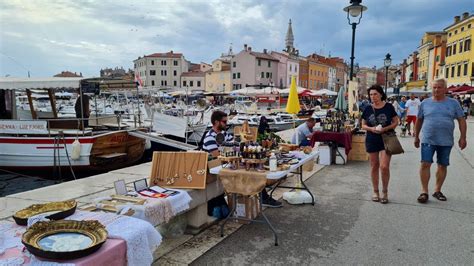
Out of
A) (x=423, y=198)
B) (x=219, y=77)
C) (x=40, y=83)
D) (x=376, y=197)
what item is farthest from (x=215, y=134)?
(x=219, y=77)

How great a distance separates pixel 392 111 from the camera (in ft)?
18.6

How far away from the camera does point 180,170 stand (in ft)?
14.2

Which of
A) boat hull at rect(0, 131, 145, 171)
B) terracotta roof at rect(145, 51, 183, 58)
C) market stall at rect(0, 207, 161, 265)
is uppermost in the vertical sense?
terracotta roof at rect(145, 51, 183, 58)

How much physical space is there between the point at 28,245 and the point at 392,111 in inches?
208

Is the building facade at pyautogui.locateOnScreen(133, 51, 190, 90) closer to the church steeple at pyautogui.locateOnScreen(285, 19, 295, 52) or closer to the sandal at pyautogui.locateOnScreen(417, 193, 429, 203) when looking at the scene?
the church steeple at pyautogui.locateOnScreen(285, 19, 295, 52)

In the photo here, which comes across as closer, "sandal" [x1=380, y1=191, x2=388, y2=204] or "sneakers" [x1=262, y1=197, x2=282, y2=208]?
"sneakers" [x1=262, y1=197, x2=282, y2=208]

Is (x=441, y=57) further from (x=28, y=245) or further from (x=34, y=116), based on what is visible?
(x=28, y=245)

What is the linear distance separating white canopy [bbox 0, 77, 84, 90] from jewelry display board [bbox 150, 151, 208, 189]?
762cm

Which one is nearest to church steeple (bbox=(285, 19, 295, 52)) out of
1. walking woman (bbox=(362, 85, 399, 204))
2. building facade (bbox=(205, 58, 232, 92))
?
building facade (bbox=(205, 58, 232, 92))

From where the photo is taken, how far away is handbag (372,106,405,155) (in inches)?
216

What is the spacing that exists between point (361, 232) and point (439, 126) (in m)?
2.34

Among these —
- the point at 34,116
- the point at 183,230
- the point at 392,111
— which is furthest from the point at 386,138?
the point at 34,116

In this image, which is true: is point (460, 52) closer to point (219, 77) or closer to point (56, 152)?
point (219, 77)

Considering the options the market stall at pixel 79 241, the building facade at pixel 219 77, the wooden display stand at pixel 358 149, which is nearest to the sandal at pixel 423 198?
the wooden display stand at pixel 358 149
